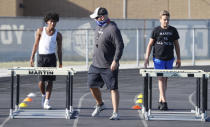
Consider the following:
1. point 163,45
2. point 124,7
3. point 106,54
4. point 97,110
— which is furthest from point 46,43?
point 124,7

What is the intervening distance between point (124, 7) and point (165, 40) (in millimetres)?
36267

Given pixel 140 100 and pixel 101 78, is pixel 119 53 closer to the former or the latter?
pixel 101 78

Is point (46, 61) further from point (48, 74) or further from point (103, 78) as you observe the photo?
point (103, 78)

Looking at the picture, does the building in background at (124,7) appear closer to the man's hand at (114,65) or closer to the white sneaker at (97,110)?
the white sneaker at (97,110)

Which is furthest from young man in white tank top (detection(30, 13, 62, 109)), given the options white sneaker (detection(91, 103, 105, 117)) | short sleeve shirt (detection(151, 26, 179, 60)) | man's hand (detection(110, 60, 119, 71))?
short sleeve shirt (detection(151, 26, 179, 60))

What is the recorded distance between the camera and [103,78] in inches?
451

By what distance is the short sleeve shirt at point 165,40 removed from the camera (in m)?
12.4

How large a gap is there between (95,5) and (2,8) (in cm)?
862

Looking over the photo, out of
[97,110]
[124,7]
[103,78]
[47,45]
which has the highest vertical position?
[124,7]

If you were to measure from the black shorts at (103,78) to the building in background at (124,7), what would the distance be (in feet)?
121

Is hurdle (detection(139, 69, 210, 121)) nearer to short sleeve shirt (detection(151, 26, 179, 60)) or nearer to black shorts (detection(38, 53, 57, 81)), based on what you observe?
short sleeve shirt (detection(151, 26, 179, 60))

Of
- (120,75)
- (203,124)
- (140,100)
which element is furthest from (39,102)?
(120,75)

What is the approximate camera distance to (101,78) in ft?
38.0

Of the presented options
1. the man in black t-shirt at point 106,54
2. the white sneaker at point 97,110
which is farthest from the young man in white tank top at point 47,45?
the man in black t-shirt at point 106,54
